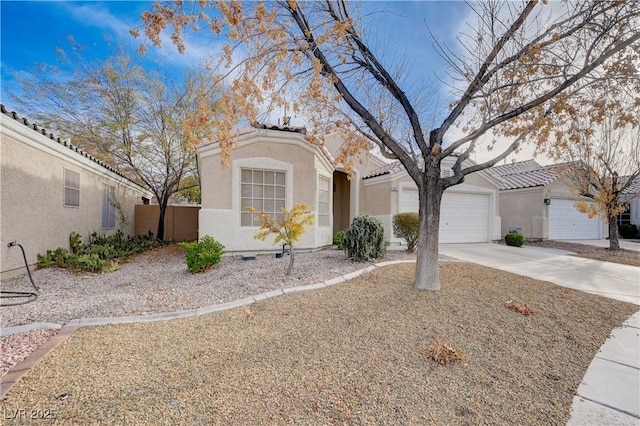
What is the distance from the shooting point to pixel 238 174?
31.1 feet

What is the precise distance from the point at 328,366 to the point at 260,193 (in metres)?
7.36

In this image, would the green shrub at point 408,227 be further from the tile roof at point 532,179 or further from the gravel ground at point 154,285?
the tile roof at point 532,179

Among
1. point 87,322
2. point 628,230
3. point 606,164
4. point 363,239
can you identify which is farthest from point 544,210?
point 87,322

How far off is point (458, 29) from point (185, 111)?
11.6 meters

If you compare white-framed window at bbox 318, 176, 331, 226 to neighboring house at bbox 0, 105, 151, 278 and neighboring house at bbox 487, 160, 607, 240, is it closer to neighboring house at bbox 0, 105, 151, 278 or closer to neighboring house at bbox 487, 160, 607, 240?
neighboring house at bbox 0, 105, 151, 278

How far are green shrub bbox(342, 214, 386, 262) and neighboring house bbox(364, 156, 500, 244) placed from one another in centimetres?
430

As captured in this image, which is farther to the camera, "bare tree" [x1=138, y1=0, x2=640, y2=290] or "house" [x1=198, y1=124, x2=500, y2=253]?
"house" [x1=198, y1=124, x2=500, y2=253]

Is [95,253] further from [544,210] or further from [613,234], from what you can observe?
[613,234]

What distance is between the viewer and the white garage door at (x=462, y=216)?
44.7 ft

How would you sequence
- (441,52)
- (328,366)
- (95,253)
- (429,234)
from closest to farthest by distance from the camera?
(328,366), (429,234), (441,52), (95,253)

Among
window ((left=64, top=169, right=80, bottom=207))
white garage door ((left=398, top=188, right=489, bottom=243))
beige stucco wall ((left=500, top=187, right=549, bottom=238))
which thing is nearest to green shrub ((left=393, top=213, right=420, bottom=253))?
white garage door ((left=398, top=188, right=489, bottom=243))

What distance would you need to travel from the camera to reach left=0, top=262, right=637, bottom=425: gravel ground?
250 cm

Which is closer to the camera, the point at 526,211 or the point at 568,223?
the point at 526,211

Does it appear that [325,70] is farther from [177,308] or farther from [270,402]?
[270,402]
